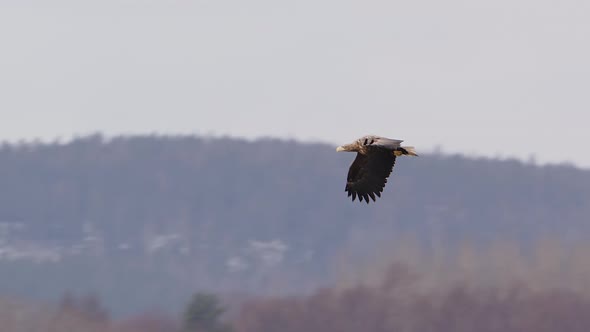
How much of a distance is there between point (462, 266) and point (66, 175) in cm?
6746

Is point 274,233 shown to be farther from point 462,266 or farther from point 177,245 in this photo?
point 462,266

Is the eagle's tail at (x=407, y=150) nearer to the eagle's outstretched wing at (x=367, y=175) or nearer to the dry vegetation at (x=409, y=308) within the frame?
the eagle's outstretched wing at (x=367, y=175)

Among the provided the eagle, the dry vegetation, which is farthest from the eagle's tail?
the dry vegetation

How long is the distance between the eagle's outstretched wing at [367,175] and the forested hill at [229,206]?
54423 millimetres

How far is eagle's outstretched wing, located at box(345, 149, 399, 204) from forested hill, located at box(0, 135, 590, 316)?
5442 cm

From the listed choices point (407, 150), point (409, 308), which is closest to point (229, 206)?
point (409, 308)

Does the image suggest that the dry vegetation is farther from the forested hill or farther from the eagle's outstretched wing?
the forested hill

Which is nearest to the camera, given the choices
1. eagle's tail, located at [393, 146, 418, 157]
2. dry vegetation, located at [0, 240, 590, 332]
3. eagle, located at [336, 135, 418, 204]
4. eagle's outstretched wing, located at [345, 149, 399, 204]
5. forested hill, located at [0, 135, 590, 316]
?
eagle's tail, located at [393, 146, 418, 157]

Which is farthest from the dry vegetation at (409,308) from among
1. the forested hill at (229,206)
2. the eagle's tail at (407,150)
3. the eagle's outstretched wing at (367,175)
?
the forested hill at (229,206)

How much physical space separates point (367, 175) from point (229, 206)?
8815 centimetres

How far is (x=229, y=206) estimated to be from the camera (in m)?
111

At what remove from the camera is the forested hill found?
8773 centimetres

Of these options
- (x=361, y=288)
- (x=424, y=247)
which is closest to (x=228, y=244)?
(x=424, y=247)

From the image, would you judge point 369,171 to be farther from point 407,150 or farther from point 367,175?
point 407,150
